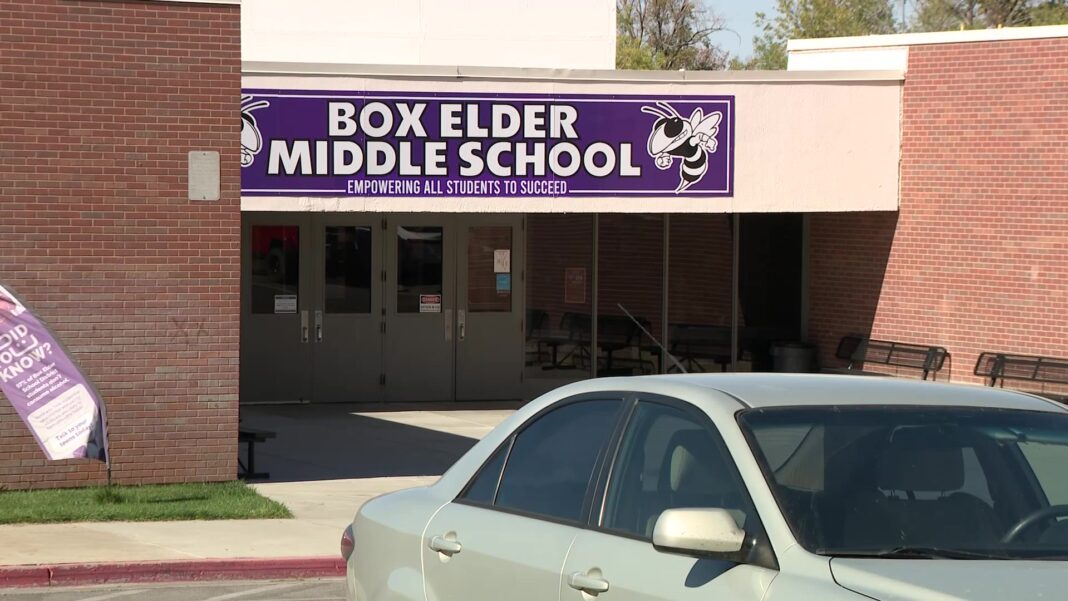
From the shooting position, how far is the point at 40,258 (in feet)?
40.1

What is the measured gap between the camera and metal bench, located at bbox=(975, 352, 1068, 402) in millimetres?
18328

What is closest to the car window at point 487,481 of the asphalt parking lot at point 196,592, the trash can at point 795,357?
the asphalt parking lot at point 196,592

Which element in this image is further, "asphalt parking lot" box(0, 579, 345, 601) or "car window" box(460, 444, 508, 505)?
"asphalt parking lot" box(0, 579, 345, 601)

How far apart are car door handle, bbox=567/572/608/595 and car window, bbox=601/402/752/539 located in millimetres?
196

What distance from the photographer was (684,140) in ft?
61.1

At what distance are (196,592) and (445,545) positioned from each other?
5001 mm

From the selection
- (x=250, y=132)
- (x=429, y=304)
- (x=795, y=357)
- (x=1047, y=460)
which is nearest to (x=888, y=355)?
(x=795, y=357)

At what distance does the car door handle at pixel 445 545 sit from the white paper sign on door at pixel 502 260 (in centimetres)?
1584

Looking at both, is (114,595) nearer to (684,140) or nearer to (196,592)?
(196,592)

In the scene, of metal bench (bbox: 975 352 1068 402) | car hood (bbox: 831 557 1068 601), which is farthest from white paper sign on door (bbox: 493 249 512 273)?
car hood (bbox: 831 557 1068 601)

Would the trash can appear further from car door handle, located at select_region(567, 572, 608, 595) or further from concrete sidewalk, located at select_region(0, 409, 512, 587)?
car door handle, located at select_region(567, 572, 608, 595)

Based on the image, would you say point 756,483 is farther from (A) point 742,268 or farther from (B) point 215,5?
(A) point 742,268

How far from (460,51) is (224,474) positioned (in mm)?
10634

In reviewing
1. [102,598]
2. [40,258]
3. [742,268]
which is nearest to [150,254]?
[40,258]
